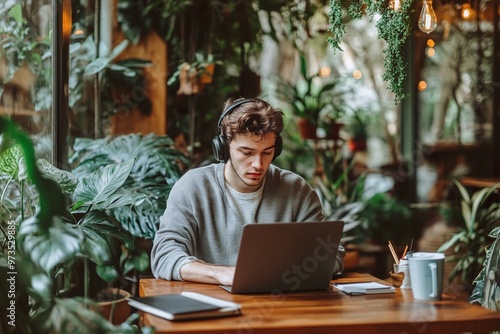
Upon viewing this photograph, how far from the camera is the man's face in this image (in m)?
2.54

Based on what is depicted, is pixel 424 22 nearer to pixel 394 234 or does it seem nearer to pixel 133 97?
pixel 133 97

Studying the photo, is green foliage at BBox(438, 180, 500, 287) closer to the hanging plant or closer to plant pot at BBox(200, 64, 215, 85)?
plant pot at BBox(200, 64, 215, 85)

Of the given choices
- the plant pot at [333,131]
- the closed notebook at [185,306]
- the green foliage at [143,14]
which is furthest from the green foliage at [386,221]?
the closed notebook at [185,306]

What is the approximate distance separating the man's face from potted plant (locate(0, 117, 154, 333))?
370 millimetres

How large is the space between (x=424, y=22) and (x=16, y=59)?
1.87 m

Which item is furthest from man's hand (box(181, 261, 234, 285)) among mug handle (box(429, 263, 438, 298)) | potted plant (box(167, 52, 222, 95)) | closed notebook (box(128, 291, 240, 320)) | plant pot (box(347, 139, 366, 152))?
plant pot (box(347, 139, 366, 152))

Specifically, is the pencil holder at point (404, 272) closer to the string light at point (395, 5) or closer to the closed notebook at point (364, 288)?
the closed notebook at point (364, 288)

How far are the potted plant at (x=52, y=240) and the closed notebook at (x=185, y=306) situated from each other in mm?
68

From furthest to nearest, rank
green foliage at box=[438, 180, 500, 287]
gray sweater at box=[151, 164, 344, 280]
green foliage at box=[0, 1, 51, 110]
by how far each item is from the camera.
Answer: green foliage at box=[438, 180, 500, 287], green foliage at box=[0, 1, 51, 110], gray sweater at box=[151, 164, 344, 280]

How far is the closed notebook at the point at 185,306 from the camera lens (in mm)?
1768

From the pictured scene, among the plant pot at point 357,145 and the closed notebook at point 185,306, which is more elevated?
the plant pot at point 357,145

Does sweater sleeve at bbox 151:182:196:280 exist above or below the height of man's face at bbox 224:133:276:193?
below

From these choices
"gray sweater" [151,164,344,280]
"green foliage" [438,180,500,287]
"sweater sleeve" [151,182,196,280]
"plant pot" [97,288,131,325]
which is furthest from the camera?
"green foliage" [438,180,500,287]

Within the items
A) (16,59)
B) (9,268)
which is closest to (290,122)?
(16,59)
